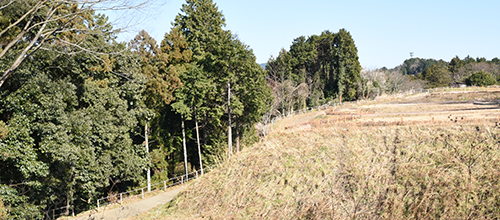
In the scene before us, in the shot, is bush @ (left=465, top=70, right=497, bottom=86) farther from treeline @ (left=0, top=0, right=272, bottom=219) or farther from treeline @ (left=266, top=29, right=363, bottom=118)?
treeline @ (left=0, top=0, right=272, bottom=219)

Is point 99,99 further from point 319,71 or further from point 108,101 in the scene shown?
point 319,71

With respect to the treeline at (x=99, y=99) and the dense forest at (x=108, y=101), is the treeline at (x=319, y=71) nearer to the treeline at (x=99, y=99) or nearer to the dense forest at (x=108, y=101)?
the dense forest at (x=108, y=101)

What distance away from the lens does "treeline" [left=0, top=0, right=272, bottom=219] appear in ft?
47.1

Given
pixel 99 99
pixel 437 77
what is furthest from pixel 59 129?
pixel 437 77

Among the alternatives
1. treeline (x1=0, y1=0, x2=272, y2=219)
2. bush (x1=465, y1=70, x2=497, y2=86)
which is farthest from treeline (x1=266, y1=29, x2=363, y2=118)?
bush (x1=465, y1=70, x2=497, y2=86)

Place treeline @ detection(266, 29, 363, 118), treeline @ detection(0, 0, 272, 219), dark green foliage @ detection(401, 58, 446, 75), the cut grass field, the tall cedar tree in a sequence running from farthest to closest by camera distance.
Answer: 1. dark green foliage @ detection(401, 58, 446, 75)
2. treeline @ detection(266, 29, 363, 118)
3. the tall cedar tree
4. treeline @ detection(0, 0, 272, 219)
5. the cut grass field

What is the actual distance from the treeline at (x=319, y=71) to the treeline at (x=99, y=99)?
52.9 feet

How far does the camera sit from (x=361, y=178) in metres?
9.86

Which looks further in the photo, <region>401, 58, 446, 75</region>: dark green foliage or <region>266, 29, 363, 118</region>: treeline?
<region>401, 58, 446, 75</region>: dark green foliage

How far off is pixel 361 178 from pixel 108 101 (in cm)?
1649

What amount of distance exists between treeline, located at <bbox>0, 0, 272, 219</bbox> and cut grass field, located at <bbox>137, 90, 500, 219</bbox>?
8.49 feet

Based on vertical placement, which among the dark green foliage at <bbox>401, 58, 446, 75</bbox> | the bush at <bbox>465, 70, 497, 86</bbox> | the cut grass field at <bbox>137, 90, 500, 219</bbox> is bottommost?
the cut grass field at <bbox>137, 90, 500, 219</bbox>

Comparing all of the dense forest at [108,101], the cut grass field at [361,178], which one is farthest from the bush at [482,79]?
the cut grass field at [361,178]

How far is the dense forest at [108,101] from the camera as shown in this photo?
14438 mm
